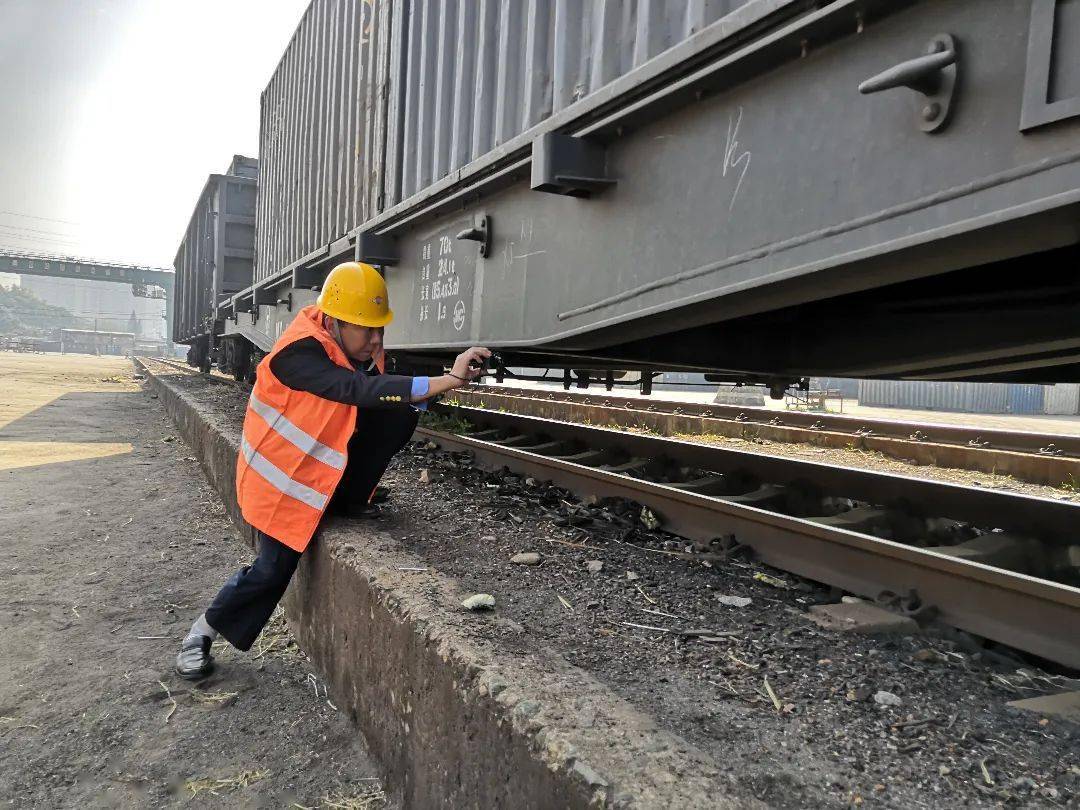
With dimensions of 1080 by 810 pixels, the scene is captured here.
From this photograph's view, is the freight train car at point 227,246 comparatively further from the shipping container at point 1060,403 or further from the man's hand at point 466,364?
the shipping container at point 1060,403

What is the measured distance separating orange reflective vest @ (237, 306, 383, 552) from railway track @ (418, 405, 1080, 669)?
154cm

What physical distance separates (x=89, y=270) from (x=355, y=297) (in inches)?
→ 2857

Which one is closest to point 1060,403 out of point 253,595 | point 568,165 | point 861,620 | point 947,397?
point 947,397

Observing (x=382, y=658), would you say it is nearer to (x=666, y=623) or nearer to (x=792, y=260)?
(x=666, y=623)

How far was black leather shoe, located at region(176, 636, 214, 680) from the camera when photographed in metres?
2.38

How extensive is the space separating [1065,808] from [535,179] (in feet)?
7.69

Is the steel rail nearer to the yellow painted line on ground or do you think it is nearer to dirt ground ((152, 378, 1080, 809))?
Answer: dirt ground ((152, 378, 1080, 809))

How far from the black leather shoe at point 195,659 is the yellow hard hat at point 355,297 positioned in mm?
1248

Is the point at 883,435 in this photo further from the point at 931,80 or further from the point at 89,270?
the point at 89,270

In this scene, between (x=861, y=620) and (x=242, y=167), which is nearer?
(x=861, y=620)

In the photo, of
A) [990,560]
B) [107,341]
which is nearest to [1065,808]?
[990,560]

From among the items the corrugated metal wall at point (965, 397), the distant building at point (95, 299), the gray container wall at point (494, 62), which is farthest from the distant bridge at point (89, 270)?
the distant building at point (95, 299)

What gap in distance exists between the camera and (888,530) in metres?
2.89

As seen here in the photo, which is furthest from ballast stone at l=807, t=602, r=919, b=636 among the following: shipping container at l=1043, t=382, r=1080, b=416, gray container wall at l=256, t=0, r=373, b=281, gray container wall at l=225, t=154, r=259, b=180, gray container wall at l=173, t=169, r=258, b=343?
shipping container at l=1043, t=382, r=1080, b=416
